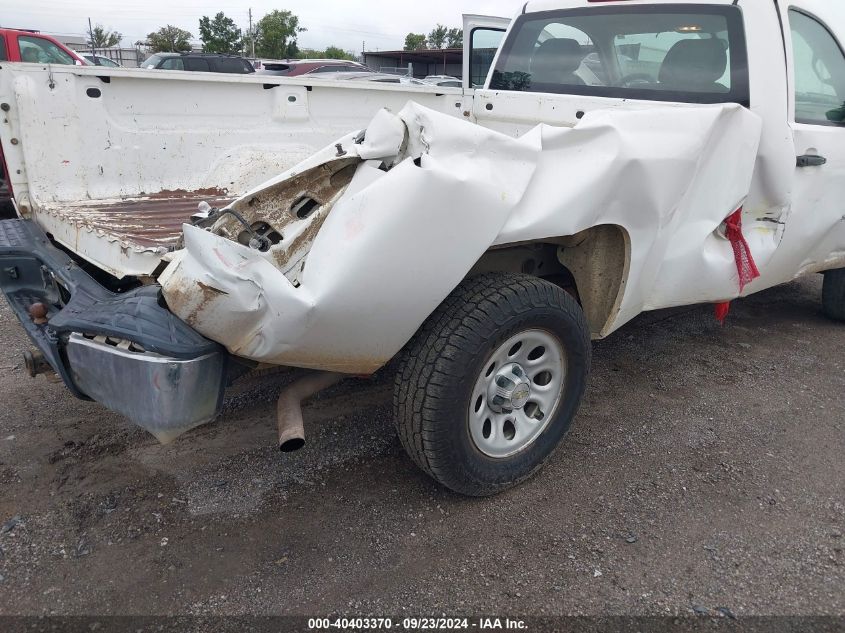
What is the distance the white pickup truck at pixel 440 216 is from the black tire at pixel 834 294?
27.1 inches

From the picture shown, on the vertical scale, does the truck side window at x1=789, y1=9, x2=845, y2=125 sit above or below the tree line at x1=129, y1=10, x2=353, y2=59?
below

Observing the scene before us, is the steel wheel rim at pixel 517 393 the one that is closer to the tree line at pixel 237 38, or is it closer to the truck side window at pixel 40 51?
the truck side window at pixel 40 51

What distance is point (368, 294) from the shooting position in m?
2.02

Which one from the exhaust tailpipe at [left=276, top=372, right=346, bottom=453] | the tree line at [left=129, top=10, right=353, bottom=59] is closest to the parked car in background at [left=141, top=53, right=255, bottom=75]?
the exhaust tailpipe at [left=276, top=372, right=346, bottom=453]

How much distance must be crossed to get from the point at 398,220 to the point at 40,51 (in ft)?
32.0

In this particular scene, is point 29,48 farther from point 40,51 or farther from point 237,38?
point 237,38

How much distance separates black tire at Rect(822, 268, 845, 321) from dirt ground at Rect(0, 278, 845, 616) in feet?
4.72

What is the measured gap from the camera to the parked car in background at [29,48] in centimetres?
888

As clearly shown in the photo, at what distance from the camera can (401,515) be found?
2.59 meters

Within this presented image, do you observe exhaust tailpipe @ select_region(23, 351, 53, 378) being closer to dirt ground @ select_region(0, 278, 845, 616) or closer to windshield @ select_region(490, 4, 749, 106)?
dirt ground @ select_region(0, 278, 845, 616)

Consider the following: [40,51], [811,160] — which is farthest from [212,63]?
[811,160]

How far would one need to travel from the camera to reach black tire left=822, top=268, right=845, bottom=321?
15.4 ft

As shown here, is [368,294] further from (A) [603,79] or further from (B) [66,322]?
(A) [603,79]

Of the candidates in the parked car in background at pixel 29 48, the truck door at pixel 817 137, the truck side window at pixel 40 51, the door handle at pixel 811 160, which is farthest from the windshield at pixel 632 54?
the truck side window at pixel 40 51
